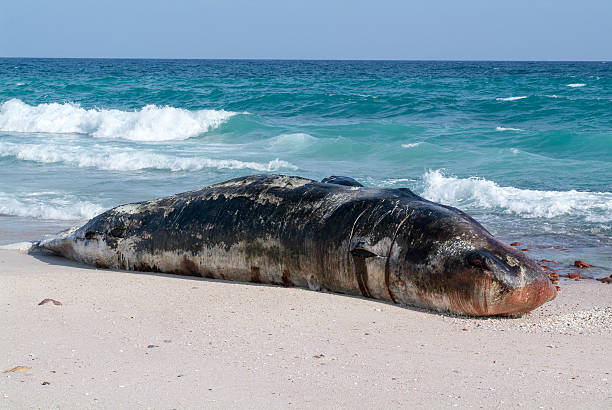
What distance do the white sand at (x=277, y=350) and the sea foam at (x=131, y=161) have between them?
32.3ft

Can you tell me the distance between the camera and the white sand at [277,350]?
3.82 m

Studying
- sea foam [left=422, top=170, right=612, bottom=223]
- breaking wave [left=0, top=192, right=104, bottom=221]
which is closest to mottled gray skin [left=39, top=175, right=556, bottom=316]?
breaking wave [left=0, top=192, right=104, bottom=221]

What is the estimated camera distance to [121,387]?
153 inches

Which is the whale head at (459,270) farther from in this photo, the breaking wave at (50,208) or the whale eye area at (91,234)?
the breaking wave at (50,208)

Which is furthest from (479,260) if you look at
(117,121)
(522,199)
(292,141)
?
(117,121)

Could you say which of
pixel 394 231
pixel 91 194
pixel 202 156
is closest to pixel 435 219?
pixel 394 231

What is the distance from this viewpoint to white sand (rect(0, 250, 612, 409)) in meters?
3.82

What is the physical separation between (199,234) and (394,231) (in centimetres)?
190

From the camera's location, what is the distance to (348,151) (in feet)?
63.7

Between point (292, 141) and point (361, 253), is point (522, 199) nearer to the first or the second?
point (361, 253)

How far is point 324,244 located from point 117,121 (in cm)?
2143

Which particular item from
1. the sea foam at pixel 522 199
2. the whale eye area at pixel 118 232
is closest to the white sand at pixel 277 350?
the whale eye area at pixel 118 232

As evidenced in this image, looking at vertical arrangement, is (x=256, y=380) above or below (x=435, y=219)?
below

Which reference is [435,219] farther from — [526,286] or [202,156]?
[202,156]
